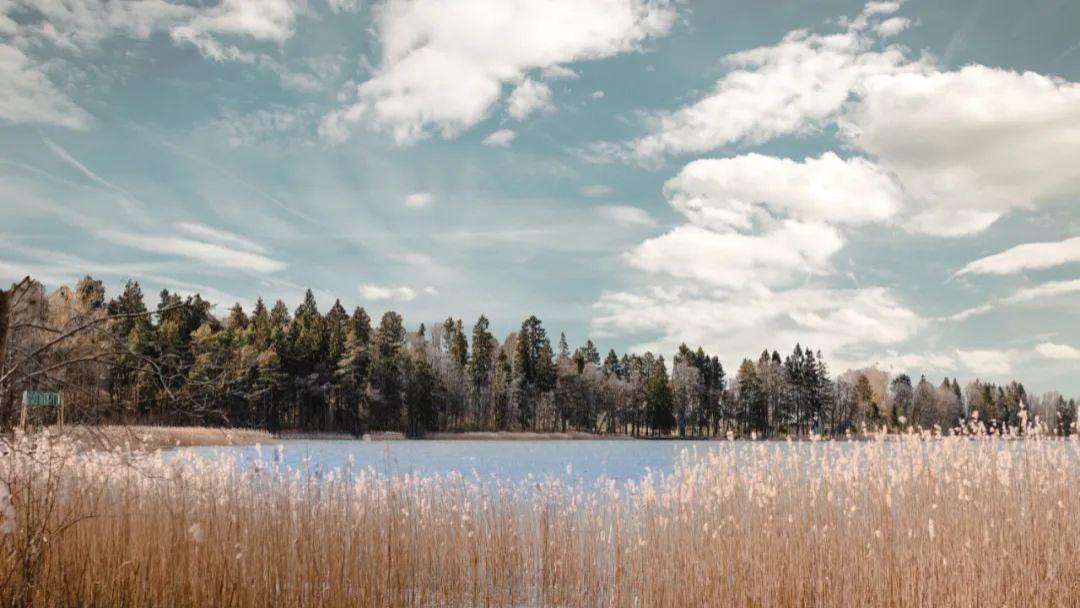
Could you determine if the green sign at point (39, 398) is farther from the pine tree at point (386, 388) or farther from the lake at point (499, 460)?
the pine tree at point (386, 388)

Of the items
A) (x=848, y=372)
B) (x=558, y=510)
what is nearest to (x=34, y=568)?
(x=558, y=510)

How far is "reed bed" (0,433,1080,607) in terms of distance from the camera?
5.36 metres

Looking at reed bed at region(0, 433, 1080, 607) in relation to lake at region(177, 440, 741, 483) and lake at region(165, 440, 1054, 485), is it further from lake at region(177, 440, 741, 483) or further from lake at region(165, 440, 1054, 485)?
lake at region(177, 440, 741, 483)

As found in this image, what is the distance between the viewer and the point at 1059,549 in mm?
6508

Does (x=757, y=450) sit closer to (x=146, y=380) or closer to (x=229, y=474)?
(x=229, y=474)

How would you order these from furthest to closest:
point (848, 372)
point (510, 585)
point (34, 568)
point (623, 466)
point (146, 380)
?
1. point (848, 372)
2. point (146, 380)
3. point (623, 466)
4. point (510, 585)
5. point (34, 568)

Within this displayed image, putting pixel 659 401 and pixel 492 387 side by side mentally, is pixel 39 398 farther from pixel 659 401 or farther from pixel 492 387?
pixel 659 401

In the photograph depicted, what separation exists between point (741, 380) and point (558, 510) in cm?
7155

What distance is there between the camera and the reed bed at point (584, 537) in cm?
536

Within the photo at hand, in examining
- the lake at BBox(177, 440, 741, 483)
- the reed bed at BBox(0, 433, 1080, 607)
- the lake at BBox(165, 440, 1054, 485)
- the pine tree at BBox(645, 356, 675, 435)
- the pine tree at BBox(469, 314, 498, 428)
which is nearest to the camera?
the reed bed at BBox(0, 433, 1080, 607)

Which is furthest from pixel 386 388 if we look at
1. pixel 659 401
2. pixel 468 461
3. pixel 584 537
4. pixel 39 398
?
pixel 39 398

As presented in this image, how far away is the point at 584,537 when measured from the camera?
Result: 27.4ft

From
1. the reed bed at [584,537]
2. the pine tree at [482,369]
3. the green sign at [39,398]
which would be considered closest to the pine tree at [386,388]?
the pine tree at [482,369]

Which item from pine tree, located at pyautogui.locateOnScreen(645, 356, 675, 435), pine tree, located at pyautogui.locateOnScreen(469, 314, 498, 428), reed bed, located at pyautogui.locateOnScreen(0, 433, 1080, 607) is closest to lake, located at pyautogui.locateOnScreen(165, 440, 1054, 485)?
reed bed, located at pyautogui.locateOnScreen(0, 433, 1080, 607)
